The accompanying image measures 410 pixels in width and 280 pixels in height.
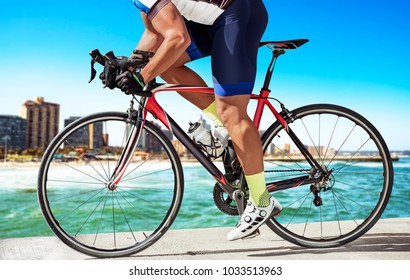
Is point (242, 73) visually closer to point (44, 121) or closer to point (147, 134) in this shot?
point (147, 134)

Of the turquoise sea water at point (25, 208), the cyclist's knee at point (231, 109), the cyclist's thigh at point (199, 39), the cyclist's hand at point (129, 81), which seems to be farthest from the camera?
the turquoise sea water at point (25, 208)

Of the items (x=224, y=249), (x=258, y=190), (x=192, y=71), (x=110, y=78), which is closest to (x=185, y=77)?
(x=192, y=71)

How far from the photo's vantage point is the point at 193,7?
2.16m

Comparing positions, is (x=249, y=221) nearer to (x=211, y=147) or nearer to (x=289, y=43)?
(x=211, y=147)

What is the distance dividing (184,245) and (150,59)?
1095mm

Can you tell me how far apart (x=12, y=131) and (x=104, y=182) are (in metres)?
23.1

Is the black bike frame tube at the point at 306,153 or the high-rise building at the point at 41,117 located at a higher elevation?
the high-rise building at the point at 41,117

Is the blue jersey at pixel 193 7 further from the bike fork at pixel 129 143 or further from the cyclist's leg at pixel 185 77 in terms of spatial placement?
the bike fork at pixel 129 143

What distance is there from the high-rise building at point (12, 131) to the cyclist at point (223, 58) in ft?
69.6

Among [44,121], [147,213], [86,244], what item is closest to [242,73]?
[147,213]

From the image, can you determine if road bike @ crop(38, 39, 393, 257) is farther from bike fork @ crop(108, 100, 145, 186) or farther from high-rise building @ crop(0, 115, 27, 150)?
high-rise building @ crop(0, 115, 27, 150)

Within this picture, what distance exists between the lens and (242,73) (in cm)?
215

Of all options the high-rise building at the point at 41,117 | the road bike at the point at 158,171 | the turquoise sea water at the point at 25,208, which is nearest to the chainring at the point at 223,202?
the road bike at the point at 158,171

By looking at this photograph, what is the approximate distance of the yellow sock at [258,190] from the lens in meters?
2.32
